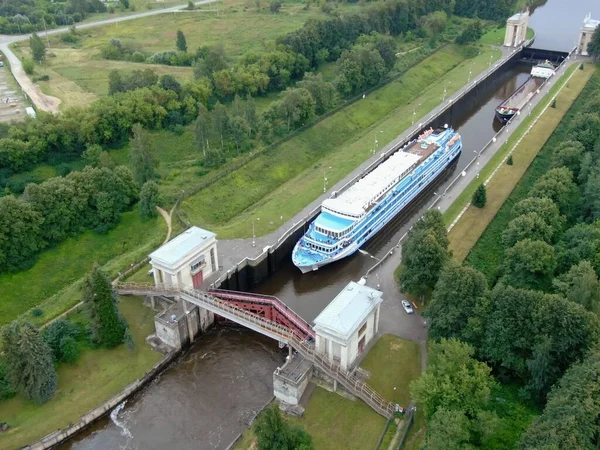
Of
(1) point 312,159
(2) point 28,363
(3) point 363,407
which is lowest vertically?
(3) point 363,407

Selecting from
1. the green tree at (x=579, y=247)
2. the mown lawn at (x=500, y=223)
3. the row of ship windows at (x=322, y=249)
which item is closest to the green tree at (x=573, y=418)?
the green tree at (x=579, y=247)

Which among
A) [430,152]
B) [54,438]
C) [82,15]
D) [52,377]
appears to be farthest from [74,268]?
[82,15]

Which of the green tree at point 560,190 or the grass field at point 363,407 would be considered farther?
the green tree at point 560,190

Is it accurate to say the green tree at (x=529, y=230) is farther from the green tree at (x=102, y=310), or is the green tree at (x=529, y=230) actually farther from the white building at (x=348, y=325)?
the green tree at (x=102, y=310)

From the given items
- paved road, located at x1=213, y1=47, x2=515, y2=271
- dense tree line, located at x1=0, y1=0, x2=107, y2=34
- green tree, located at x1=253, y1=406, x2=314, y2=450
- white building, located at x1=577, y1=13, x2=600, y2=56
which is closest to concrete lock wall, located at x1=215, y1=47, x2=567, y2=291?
paved road, located at x1=213, y1=47, x2=515, y2=271

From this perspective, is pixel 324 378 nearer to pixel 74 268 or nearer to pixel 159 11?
pixel 74 268

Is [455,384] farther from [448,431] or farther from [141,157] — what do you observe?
[141,157]

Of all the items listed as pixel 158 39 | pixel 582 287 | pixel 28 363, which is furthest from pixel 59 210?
pixel 158 39
